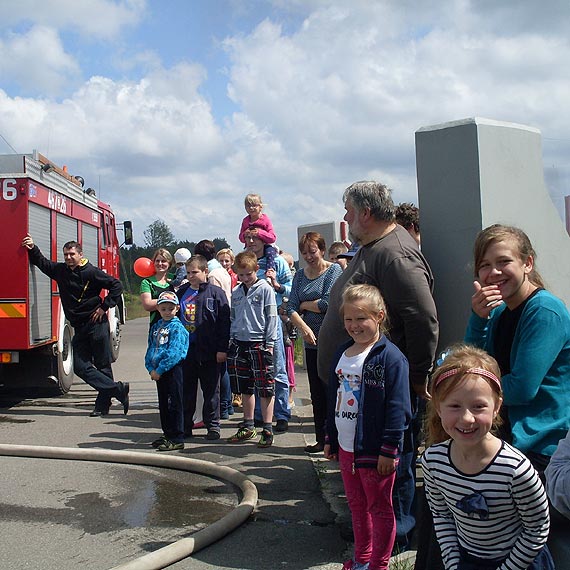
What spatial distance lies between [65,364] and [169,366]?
4.67 metres

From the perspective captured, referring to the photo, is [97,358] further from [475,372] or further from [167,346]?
[475,372]

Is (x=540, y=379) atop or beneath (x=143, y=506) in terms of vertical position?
atop

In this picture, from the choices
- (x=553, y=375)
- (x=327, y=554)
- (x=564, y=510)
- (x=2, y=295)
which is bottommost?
(x=327, y=554)

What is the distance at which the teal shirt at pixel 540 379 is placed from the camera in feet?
10.1

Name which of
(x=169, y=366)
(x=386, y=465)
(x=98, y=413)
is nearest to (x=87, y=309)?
(x=98, y=413)

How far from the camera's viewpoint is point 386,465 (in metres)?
3.73

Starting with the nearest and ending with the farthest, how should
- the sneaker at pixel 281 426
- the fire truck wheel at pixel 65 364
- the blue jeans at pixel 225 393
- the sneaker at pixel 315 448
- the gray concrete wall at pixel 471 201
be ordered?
the gray concrete wall at pixel 471 201 < the sneaker at pixel 315 448 < the sneaker at pixel 281 426 < the blue jeans at pixel 225 393 < the fire truck wheel at pixel 65 364

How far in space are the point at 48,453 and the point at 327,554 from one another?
10.9ft

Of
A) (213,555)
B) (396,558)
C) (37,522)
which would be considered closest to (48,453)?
(37,522)

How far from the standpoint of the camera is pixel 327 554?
437 centimetres

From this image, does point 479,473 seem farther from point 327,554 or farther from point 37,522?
point 37,522

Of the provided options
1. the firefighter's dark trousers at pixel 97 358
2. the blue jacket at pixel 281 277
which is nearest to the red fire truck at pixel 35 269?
the firefighter's dark trousers at pixel 97 358

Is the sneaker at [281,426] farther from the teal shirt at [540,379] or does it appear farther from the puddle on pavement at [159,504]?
the teal shirt at [540,379]

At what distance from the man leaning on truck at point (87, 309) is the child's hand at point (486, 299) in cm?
658
